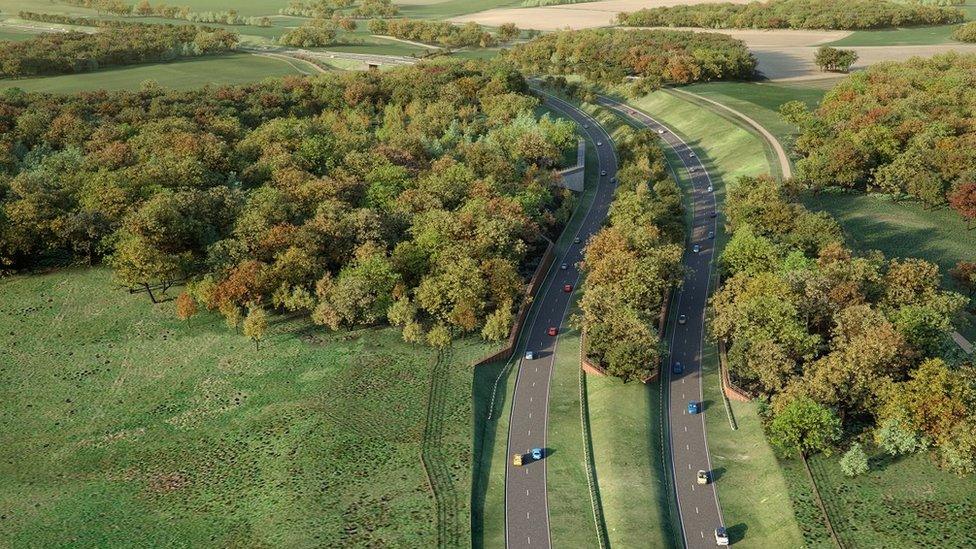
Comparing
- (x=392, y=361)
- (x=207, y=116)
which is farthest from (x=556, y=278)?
(x=207, y=116)

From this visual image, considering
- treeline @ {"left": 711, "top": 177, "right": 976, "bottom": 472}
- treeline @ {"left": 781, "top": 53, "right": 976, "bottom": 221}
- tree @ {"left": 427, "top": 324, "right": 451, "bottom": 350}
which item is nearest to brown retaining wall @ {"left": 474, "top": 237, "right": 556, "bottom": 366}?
tree @ {"left": 427, "top": 324, "right": 451, "bottom": 350}

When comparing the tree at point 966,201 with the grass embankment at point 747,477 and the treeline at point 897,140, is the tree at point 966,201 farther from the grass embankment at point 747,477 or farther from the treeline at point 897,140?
the grass embankment at point 747,477

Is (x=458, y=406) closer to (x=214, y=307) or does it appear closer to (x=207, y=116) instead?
(x=214, y=307)

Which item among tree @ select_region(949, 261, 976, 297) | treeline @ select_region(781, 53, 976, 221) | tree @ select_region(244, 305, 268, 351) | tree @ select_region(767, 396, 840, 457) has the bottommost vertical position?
tree @ select_region(767, 396, 840, 457)

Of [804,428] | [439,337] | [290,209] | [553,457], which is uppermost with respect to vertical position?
[290,209]

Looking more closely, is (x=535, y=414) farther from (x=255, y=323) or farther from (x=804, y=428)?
(x=255, y=323)

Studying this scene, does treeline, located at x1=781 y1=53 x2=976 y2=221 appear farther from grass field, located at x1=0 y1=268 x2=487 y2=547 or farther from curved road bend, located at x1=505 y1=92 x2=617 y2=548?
grass field, located at x1=0 y1=268 x2=487 y2=547

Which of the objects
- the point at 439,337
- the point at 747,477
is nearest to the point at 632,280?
the point at 439,337
